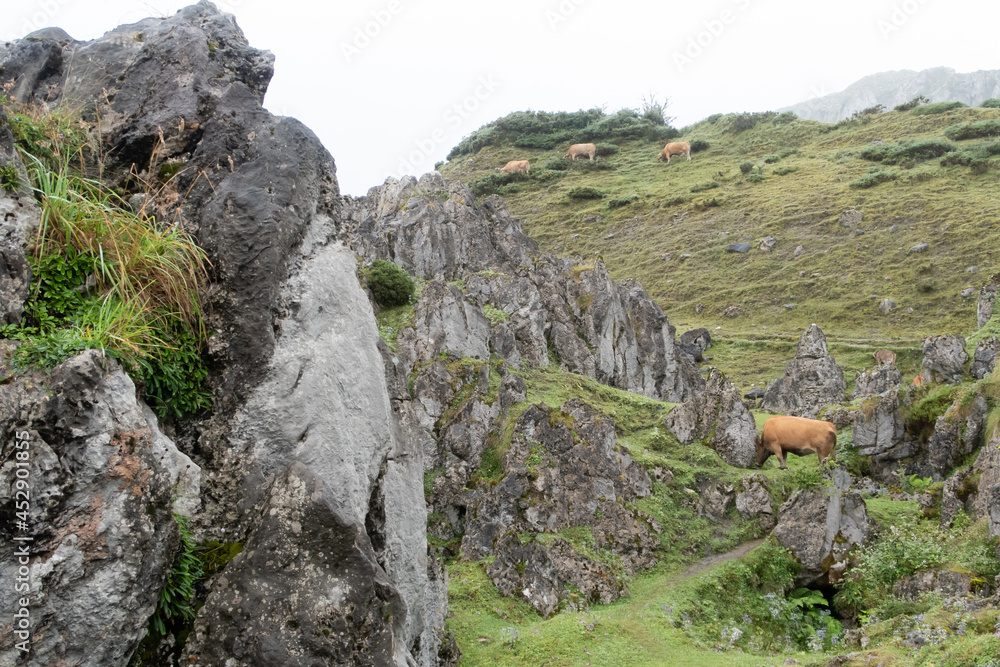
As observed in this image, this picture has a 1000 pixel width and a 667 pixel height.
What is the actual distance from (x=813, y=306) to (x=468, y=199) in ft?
76.2

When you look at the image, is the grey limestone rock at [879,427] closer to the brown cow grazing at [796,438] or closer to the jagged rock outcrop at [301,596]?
the brown cow grazing at [796,438]

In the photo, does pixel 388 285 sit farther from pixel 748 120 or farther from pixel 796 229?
pixel 748 120

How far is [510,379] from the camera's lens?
1767 cm

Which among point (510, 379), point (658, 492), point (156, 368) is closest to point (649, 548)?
point (658, 492)

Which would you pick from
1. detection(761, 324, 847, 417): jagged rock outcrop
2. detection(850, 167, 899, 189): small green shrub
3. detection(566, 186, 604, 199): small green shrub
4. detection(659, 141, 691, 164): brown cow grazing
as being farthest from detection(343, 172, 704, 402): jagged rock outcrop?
detection(659, 141, 691, 164): brown cow grazing

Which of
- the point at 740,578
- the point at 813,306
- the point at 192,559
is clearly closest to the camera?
the point at 192,559

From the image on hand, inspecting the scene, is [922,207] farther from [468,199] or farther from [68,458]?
[68,458]

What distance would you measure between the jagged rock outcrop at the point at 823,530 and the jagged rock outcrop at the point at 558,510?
120 inches

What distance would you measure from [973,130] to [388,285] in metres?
55.2

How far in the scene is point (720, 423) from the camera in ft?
60.9

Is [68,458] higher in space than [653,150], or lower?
lower

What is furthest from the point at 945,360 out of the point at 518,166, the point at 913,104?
the point at 913,104

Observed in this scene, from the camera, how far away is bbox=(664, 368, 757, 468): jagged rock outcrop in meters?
18.2

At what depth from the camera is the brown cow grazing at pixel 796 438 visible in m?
17.3
